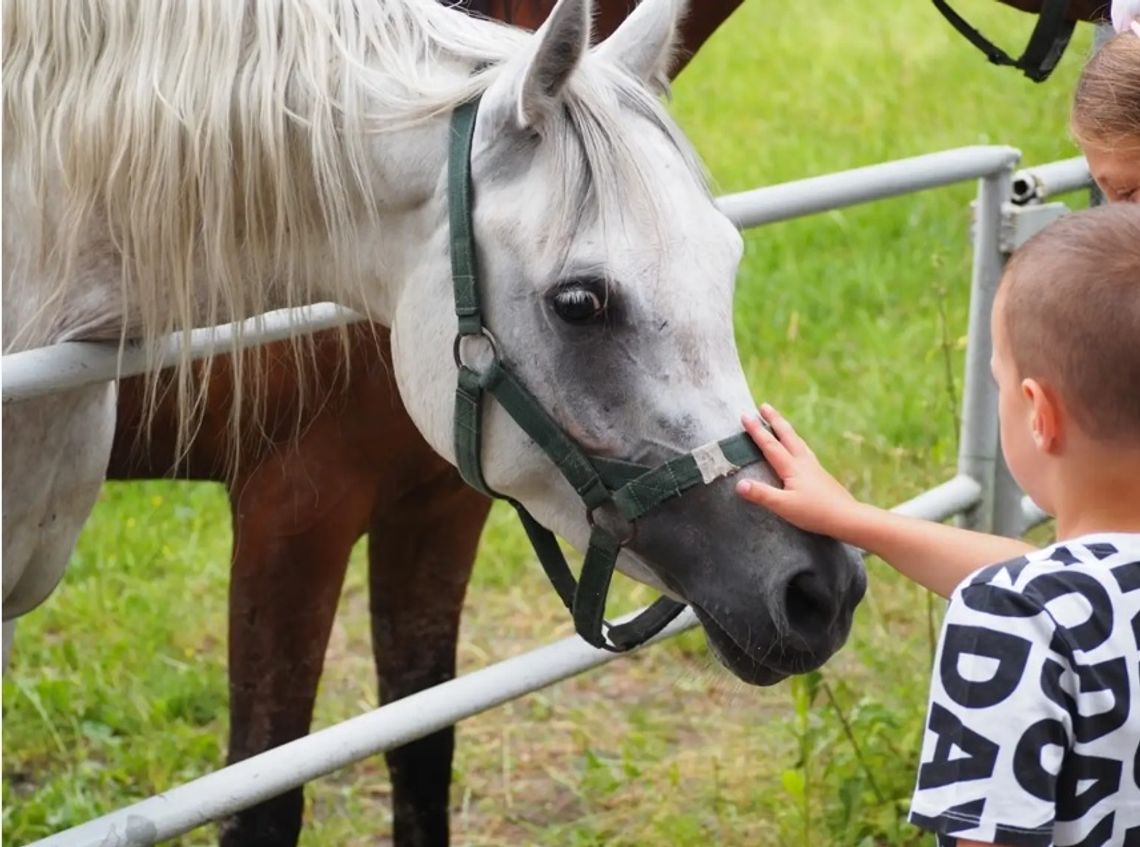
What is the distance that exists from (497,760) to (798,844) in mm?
785

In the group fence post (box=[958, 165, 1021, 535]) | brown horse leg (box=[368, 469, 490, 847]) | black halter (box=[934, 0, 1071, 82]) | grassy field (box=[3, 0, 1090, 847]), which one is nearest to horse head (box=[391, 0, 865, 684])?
grassy field (box=[3, 0, 1090, 847])

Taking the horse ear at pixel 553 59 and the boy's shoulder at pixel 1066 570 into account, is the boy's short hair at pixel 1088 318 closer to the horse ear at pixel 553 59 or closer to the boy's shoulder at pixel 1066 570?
the boy's shoulder at pixel 1066 570

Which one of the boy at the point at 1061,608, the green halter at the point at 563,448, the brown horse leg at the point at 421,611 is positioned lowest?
the brown horse leg at the point at 421,611

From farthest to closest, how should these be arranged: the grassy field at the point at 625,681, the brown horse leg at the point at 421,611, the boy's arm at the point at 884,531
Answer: the grassy field at the point at 625,681, the brown horse leg at the point at 421,611, the boy's arm at the point at 884,531

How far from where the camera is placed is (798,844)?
8.84 ft

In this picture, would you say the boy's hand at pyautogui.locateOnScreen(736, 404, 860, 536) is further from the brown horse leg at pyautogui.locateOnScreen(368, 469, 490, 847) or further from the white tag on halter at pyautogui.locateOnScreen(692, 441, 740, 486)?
the brown horse leg at pyautogui.locateOnScreen(368, 469, 490, 847)

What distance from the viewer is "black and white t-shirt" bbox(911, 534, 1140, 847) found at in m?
1.14

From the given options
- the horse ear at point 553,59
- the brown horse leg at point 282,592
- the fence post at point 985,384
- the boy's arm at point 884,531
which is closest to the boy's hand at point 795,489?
the boy's arm at point 884,531

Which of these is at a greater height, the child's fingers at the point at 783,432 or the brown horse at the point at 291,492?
the child's fingers at the point at 783,432

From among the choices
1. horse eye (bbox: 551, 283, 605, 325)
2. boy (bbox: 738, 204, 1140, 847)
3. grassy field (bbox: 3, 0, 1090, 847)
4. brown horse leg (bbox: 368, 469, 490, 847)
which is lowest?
grassy field (bbox: 3, 0, 1090, 847)

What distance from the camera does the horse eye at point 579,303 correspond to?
1.58 meters

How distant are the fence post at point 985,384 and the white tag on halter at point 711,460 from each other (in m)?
1.17

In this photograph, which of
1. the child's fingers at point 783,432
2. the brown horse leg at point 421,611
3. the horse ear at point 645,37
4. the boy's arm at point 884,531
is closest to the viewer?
the boy's arm at point 884,531

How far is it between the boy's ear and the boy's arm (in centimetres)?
24
